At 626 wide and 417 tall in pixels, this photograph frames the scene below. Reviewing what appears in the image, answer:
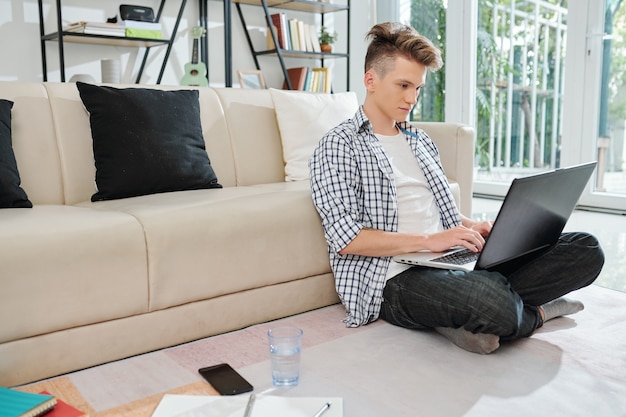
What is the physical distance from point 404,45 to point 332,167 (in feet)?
1.37

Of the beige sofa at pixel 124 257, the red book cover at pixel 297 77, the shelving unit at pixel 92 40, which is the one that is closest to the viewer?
the beige sofa at pixel 124 257

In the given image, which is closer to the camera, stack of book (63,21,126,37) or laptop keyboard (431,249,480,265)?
laptop keyboard (431,249,480,265)

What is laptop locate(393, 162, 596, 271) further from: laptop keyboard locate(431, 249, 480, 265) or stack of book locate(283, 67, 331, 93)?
stack of book locate(283, 67, 331, 93)

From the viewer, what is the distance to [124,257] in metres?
1.63

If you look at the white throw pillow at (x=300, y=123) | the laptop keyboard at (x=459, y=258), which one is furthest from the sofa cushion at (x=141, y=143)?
the laptop keyboard at (x=459, y=258)

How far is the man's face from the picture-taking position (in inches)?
73.6

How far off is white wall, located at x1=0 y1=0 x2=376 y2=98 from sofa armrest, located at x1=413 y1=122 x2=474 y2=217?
2.33 meters

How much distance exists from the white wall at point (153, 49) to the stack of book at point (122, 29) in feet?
0.79

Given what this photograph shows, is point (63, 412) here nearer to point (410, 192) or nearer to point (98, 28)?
point (410, 192)

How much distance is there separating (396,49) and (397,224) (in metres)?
0.52

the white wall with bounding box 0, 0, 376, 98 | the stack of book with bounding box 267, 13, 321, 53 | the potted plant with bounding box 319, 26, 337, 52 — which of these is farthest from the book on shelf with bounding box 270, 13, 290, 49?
the potted plant with bounding box 319, 26, 337, 52

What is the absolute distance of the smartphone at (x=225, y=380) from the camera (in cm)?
140

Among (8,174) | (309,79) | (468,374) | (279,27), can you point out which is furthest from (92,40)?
(468,374)

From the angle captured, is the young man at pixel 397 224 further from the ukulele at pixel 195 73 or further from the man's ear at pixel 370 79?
the ukulele at pixel 195 73
